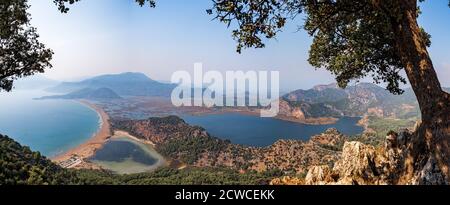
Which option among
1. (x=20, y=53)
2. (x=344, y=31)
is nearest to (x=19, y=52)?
(x=20, y=53)

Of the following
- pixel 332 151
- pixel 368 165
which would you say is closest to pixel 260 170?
pixel 332 151

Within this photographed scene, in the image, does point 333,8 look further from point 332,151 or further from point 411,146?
point 332,151

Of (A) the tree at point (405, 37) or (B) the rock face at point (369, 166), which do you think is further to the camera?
(B) the rock face at point (369, 166)

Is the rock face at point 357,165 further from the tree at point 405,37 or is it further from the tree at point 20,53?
the tree at point 20,53

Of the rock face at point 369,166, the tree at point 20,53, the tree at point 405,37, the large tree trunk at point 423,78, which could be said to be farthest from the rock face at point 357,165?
the tree at point 20,53

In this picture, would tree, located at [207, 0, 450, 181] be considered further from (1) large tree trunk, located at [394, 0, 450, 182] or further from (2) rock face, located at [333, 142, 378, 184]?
(2) rock face, located at [333, 142, 378, 184]

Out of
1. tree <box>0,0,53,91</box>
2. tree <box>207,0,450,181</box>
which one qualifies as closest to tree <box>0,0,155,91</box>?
tree <box>0,0,53,91</box>

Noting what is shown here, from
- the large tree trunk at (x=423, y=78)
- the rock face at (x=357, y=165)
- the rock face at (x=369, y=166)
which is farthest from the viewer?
the rock face at (x=357, y=165)

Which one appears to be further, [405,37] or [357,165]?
[357,165]

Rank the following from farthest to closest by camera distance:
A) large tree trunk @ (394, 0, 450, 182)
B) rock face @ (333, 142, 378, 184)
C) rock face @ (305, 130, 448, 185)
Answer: rock face @ (333, 142, 378, 184) → rock face @ (305, 130, 448, 185) → large tree trunk @ (394, 0, 450, 182)

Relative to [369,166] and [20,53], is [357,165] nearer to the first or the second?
[369,166]
